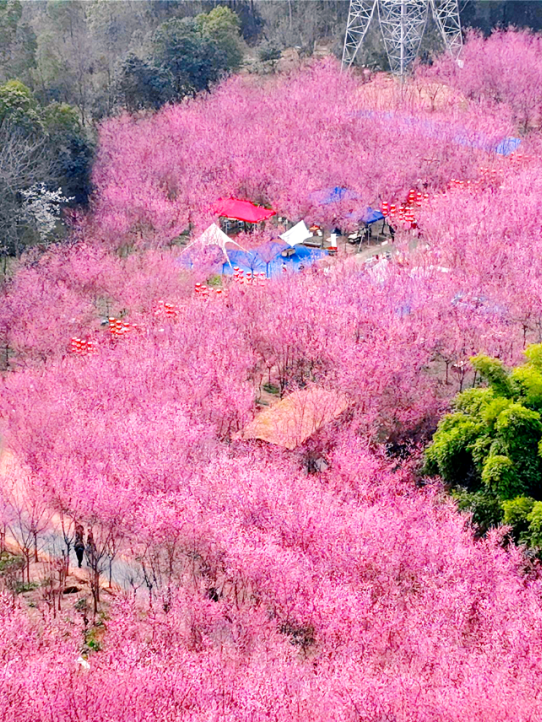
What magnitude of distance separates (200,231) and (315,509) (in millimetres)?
15598

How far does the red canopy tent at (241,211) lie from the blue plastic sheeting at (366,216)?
266cm

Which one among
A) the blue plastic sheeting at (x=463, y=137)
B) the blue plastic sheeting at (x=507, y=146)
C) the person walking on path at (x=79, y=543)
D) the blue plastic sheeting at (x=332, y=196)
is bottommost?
the person walking on path at (x=79, y=543)

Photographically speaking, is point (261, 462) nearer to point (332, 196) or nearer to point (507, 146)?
point (332, 196)

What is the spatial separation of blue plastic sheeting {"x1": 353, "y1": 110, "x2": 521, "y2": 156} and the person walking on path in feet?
72.9

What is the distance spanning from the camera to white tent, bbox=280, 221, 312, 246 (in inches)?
1091

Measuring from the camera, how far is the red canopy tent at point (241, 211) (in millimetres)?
28880

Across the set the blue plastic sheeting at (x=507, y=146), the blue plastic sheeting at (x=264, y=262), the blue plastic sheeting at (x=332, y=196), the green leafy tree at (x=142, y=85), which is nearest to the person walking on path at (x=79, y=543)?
the blue plastic sheeting at (x=264, y=262)

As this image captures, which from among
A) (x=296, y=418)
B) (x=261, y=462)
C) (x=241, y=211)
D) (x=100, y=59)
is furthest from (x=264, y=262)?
(x=100, y=59)

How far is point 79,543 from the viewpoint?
14906mm

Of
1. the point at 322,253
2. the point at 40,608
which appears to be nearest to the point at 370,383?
the point at 40,608

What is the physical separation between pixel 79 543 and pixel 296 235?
15.1 metres

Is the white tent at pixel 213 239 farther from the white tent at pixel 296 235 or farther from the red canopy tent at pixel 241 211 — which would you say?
the red canopy tent at pixel 241 211

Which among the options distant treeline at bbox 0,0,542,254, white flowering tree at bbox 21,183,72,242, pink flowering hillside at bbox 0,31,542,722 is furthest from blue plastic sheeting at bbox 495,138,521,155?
white flowering tree at bbox 21,183,72,242

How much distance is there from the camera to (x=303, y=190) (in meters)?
29.5
